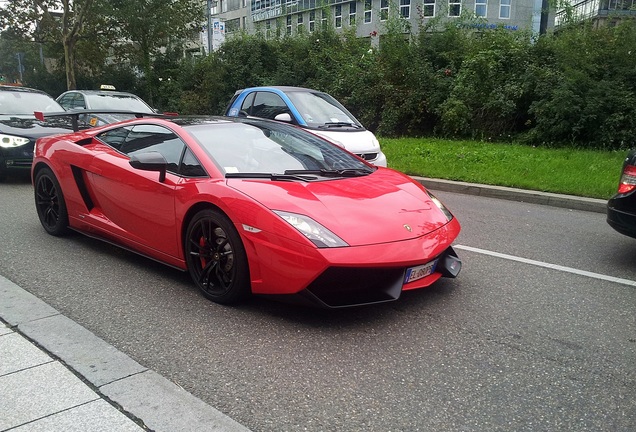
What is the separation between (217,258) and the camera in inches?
161

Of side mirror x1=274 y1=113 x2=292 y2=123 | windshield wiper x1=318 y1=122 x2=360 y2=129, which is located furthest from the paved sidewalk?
windshield wiper x1=318 y1=122 x2=360 y2=129

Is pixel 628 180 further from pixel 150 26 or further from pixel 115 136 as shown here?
pixel 150 26

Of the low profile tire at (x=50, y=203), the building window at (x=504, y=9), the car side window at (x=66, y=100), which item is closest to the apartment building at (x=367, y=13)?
the building window at (x=504, y=9)

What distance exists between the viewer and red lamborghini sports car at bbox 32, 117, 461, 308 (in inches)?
142

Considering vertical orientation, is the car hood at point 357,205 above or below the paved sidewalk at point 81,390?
above

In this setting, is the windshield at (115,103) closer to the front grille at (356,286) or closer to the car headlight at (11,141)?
the car headlight at (11,141)

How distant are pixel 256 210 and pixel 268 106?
6.67 m

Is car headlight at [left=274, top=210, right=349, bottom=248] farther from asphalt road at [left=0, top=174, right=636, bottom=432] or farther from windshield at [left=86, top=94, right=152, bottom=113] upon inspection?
windshield at [left=86, top=94, right=152, bottom=113]

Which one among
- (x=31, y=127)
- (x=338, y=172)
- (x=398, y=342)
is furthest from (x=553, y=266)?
(x=31, y=127)

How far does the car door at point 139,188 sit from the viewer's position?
448 cm

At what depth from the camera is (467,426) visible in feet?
8.70

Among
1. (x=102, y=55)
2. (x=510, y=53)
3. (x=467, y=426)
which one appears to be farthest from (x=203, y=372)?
(x=102, y=55)

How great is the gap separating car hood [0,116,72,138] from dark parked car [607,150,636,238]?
853 cm

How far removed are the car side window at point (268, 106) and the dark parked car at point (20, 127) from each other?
11.0ft
